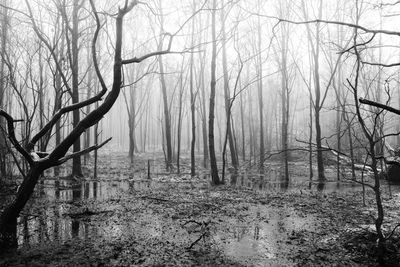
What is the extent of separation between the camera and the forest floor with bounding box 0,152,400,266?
4.18 metres

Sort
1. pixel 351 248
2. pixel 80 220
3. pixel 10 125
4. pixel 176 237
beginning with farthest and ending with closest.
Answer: pixel 80 220 → pixel 176 237 → pixel 351 248 → pixel 10 125

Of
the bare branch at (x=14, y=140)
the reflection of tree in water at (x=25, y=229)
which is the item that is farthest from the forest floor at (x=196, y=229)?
the bare branch at (x=14, y=140)

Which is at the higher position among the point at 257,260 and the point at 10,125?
the point at 10,125

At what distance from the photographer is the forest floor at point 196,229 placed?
13.7ft

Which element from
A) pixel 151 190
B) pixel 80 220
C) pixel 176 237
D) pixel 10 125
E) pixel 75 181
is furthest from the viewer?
pixel 75 181

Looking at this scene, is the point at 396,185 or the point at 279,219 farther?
the point at 396,185

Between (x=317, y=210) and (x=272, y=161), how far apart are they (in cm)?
1578

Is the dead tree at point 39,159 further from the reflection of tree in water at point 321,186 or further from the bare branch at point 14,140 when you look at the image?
the reflection of tree in water at point 321,186

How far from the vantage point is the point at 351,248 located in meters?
4.50

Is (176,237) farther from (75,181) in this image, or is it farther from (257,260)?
(75,181)

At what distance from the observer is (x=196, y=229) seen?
5480mm

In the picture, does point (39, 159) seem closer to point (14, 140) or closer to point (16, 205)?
point (14, 140)

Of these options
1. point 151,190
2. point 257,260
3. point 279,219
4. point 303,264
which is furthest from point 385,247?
point 151,190

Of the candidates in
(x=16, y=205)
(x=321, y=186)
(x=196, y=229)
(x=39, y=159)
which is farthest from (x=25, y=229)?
(x=321, y=186)
